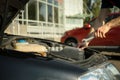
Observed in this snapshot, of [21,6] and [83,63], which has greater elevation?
[21,6]

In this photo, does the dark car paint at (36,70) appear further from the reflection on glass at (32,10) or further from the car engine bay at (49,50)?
the reflection on glass at (32,10)

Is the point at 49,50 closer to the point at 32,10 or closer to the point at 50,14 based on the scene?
the point at 32,10

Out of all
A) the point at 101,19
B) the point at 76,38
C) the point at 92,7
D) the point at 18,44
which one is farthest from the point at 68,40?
the point at 92,7

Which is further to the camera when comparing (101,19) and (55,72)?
(101,19)

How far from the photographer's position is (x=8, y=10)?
4359 millimetres

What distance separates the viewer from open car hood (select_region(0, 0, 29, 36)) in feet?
12.7

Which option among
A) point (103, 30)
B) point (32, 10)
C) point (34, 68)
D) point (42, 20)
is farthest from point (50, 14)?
point (34, 68)

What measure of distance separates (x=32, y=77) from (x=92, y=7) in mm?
55343

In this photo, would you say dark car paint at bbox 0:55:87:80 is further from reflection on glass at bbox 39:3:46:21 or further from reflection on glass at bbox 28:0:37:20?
reflection on glass at bbox 39:3:46:21

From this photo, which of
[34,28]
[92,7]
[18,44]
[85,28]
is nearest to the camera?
[18,44]

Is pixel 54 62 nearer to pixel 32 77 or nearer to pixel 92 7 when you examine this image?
pixel 32 77

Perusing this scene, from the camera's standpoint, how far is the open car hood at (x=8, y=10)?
12.7 ft

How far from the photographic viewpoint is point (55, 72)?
10.8ft

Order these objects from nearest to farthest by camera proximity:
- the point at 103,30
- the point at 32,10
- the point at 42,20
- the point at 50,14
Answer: the point at 103,30, the point at 32,10, the point at 42,20, the point at 50,14
